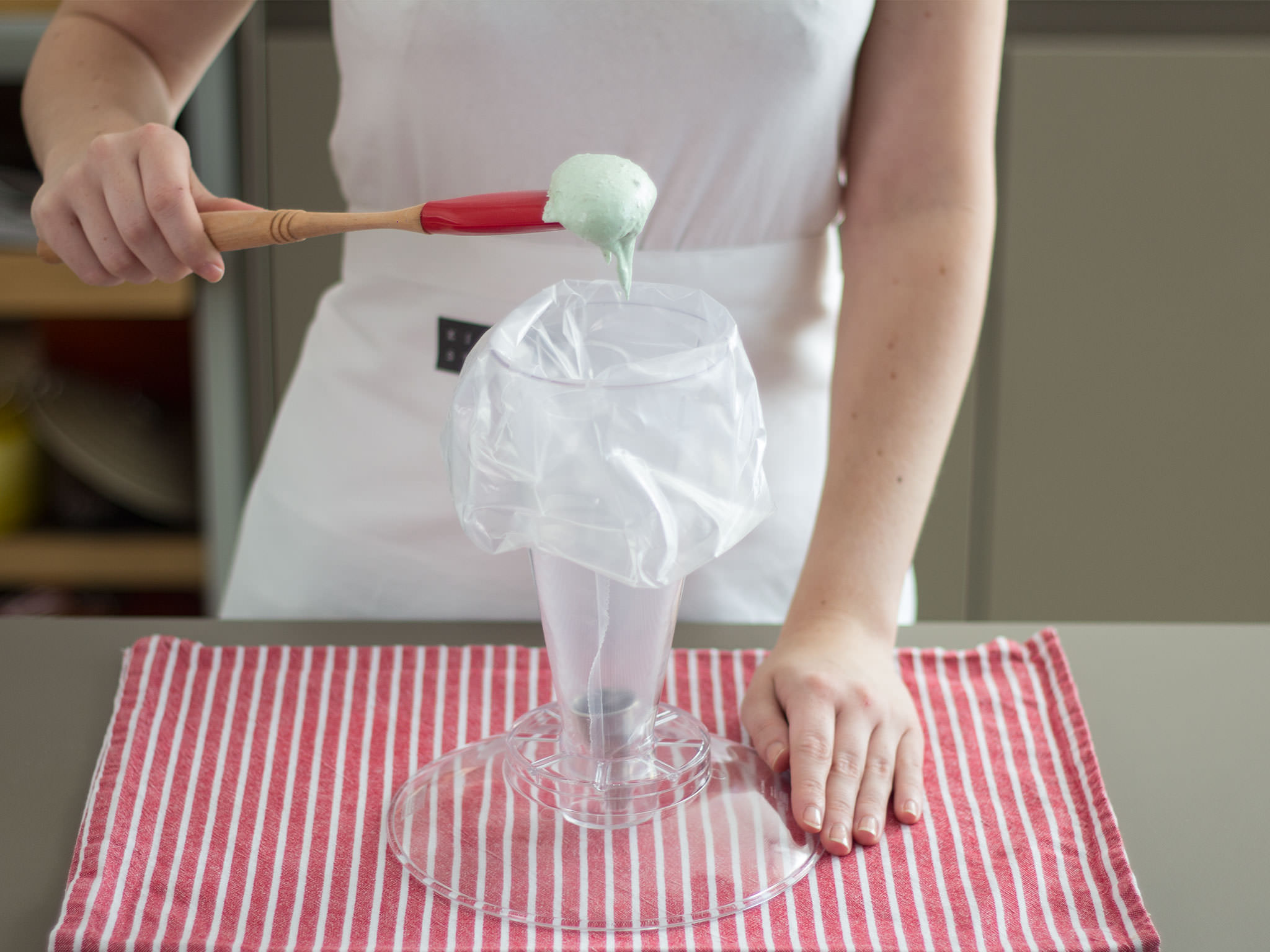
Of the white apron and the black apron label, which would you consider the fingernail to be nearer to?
the white apron

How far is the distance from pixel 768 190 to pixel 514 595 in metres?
0.30

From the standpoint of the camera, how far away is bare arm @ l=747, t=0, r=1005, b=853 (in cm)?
60

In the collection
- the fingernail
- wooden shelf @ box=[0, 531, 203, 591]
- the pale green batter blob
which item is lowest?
the fingernail

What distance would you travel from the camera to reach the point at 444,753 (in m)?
0.60

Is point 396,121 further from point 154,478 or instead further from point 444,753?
point 154,478

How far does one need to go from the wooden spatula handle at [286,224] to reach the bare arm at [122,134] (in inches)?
0.4

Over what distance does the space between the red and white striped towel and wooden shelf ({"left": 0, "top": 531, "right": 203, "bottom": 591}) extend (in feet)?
3.37

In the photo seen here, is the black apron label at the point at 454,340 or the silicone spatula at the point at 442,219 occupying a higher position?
the black apron label at the point at 454,340

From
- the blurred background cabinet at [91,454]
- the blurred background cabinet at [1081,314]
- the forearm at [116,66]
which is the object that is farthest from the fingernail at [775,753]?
the blurred background cabinet at [91,454]

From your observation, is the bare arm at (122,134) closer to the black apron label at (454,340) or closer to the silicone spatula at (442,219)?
the silicone spatula at (442,219)

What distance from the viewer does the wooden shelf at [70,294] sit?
1.49m

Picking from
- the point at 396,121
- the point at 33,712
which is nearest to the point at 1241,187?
the point at 396,121

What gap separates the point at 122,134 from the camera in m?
0.58

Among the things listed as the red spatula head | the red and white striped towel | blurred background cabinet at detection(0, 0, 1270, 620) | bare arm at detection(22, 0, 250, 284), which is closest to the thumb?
bare arm at detection(22, 0, 250, 284)
